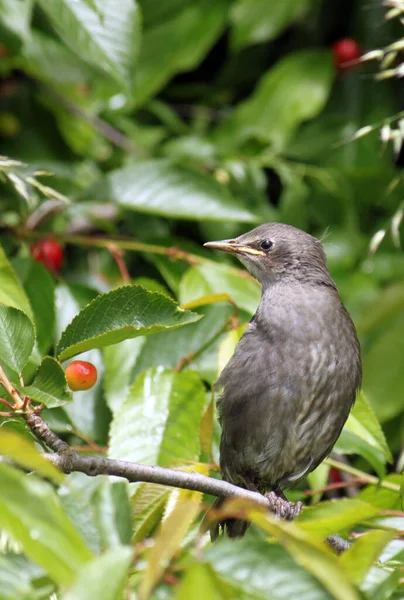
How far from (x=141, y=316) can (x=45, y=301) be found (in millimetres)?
1272

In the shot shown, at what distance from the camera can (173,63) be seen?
16.4 ft

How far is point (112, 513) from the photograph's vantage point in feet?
5.46

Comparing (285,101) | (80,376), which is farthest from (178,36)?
(80,376)

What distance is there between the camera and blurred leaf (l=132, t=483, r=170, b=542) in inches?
95.8

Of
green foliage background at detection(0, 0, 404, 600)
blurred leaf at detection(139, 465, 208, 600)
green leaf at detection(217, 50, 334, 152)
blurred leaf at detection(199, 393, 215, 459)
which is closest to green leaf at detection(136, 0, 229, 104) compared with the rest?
green foliage background at detection(0, 0, 404, 600)

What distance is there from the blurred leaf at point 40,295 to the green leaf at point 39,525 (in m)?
1.85

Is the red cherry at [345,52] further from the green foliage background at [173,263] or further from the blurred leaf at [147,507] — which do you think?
the blurred leaf at [147,507]

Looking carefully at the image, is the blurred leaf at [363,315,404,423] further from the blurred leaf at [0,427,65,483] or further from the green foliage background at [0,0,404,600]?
the blurred leaf at [0,427,65,483]

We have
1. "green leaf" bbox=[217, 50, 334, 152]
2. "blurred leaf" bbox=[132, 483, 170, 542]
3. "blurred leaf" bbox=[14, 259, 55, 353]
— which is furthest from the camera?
"green leaf" bbox=[217, 50, 334, 152]

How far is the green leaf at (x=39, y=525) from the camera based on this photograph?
1384 mm

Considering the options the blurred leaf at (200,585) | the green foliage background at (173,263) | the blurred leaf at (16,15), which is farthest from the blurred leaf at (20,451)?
the blurred leaf at (16,15)

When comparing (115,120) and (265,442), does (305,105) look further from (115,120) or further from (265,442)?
(265,442)

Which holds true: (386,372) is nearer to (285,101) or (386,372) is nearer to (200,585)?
(200,585)

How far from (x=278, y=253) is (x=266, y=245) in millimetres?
68
